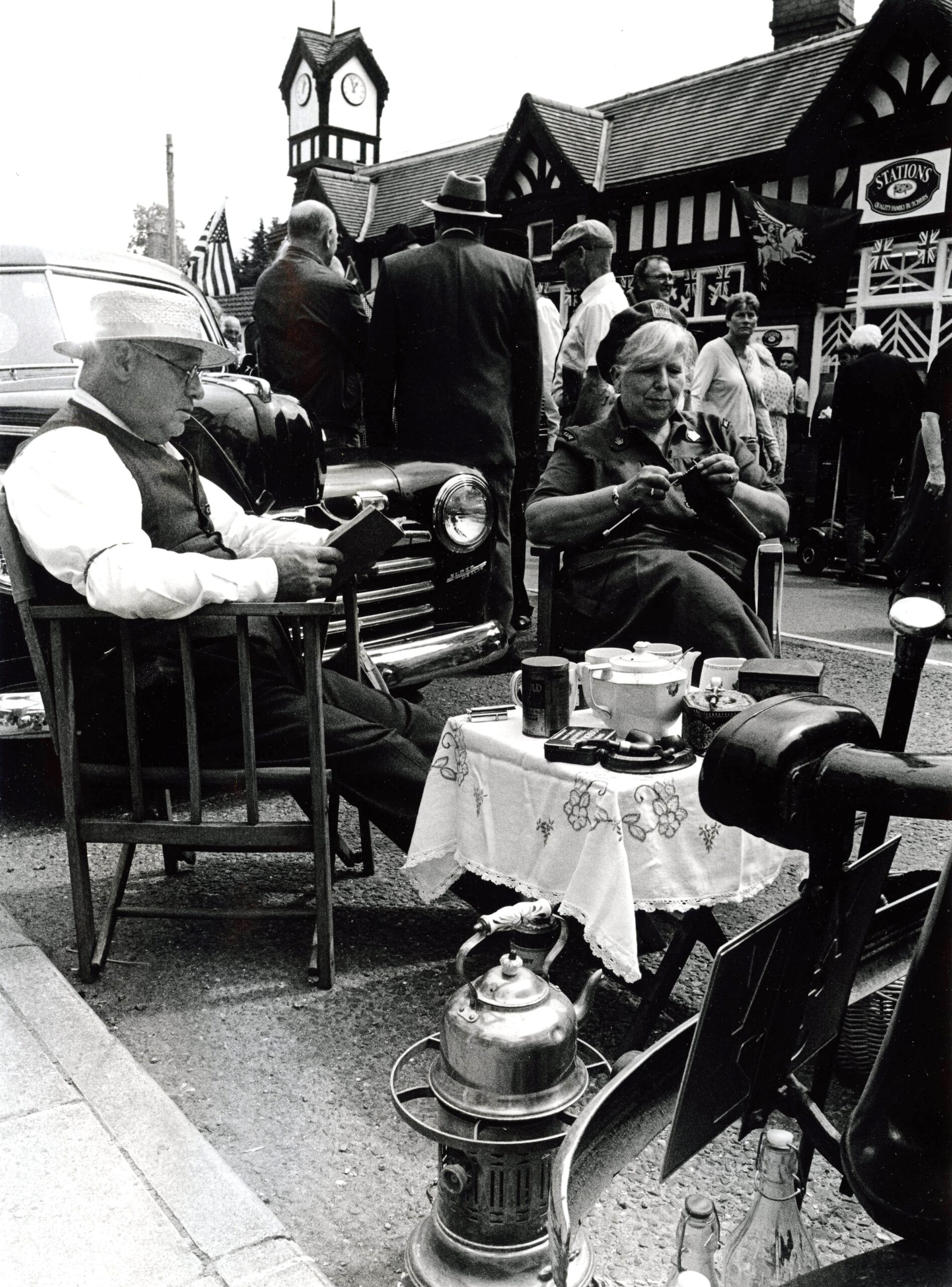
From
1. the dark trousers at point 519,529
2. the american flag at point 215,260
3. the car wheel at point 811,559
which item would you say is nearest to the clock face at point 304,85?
the american flag at point 215,260

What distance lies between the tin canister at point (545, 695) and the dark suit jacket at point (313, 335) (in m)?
3.47

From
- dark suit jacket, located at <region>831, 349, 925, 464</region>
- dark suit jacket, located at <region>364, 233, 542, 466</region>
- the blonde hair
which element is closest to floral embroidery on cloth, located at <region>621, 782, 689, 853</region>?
the blonde hair

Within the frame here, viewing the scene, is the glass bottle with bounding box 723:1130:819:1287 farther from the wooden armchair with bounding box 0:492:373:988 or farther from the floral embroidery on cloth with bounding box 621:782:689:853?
the wooden armchair with bounding box 0:492:373:988

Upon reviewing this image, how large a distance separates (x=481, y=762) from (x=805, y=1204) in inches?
42.9

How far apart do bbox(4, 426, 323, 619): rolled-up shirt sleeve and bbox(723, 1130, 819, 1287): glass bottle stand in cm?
171

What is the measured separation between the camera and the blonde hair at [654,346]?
3623mm

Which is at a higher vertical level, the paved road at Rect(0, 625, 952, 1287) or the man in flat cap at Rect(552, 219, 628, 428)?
the man in flat cap at Rect(552, 219, 628, 428)

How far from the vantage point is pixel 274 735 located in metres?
2.89

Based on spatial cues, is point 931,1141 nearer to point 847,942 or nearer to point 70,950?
point 847,942

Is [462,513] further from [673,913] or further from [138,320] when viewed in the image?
[673,913]

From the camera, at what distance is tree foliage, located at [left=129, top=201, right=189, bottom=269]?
2822cm

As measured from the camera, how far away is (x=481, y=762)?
2619 millimetres

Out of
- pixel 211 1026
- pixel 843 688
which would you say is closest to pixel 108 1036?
pixel 211 1026

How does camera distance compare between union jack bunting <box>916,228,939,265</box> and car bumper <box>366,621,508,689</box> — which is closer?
car bumper <box>366,621,508,689</box>
